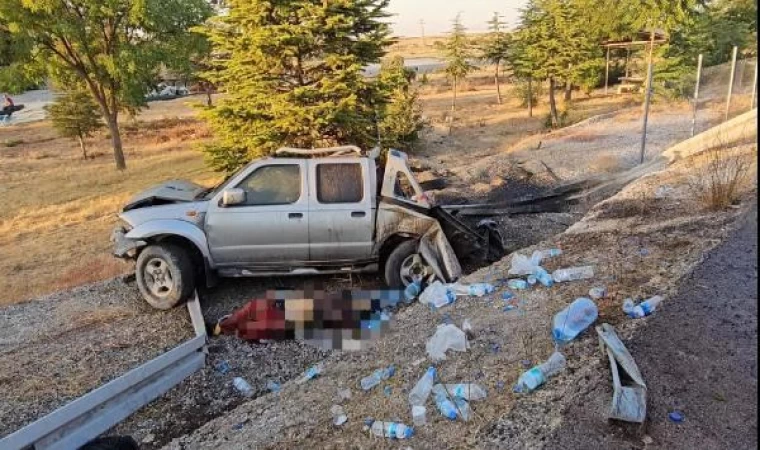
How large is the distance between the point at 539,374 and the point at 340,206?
3.69 metres

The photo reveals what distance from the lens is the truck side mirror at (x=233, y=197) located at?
696 centimetres

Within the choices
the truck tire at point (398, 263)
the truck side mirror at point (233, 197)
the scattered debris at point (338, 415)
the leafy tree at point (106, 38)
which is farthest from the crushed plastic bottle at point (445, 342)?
the leafy tree at point (106, 38)

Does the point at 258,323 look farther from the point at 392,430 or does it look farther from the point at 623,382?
the point at 623,382

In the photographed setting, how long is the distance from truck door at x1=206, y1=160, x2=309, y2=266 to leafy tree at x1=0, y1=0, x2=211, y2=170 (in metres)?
17.1

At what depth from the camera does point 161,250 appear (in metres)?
7.09

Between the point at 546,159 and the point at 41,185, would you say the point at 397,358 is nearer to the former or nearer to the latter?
the point at 546,159

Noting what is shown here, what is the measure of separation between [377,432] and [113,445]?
201 cm

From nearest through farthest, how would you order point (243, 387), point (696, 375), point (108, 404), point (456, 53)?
point (696, 375), point (108, 404), point (243, 387), point (456, 53)

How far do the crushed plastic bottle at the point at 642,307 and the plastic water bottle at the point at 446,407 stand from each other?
64.0 inches

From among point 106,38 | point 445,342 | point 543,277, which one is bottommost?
point 445,342

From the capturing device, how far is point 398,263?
7137 millimetres

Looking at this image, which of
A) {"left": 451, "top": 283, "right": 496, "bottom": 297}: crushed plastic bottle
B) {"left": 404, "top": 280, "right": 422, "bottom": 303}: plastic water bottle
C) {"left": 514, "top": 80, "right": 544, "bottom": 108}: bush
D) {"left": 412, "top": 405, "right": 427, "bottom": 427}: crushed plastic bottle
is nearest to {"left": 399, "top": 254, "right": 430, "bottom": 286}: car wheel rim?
{"left": 404, "top": 280, "right": 422, "bottom": 303}: plastic water bottle

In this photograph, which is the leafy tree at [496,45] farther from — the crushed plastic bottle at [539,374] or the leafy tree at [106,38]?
the crushed plastic bottle at [539,374]

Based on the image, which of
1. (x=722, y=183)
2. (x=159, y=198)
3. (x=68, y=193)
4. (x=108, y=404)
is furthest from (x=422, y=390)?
(x=68, y=193)
